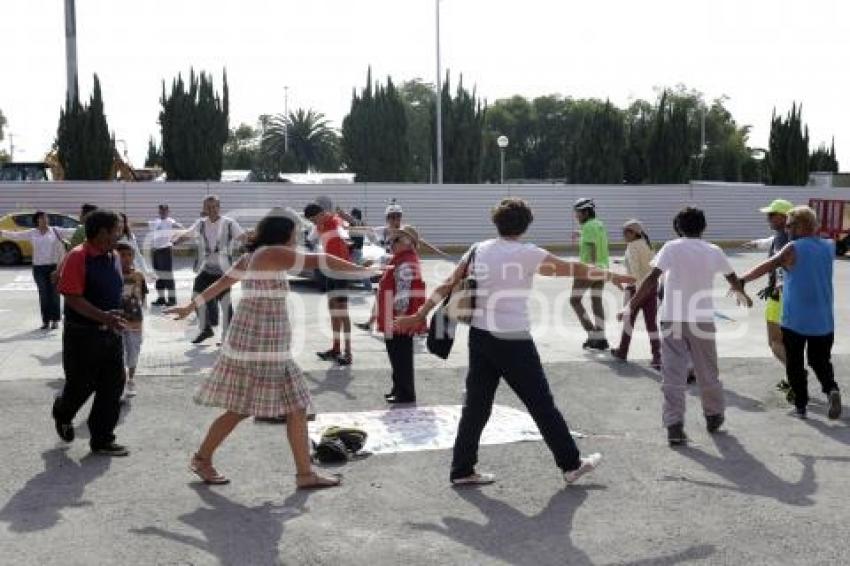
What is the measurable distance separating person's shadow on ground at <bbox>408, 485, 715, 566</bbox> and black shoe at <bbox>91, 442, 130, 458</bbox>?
93.7 inches

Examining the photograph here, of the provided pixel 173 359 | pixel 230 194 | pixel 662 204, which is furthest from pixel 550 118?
pixel 173 359

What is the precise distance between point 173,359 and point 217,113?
2654 centimetres

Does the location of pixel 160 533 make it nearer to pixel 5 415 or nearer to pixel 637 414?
pixel 5 415

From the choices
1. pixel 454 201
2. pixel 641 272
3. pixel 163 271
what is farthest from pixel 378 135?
pixel 641 272

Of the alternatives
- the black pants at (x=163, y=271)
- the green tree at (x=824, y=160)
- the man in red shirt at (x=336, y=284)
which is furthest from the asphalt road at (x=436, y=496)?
the green tree at (x=824, y=160)

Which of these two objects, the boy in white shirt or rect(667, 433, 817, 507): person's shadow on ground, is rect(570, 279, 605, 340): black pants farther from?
rect(667, 433, 817, 507): person's shadow on ground

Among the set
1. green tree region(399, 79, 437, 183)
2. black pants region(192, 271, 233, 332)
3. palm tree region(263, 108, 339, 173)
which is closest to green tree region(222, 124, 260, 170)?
palm tree region(263, 108, 339, 173)

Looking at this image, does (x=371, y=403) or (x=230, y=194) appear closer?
(x=371, y=403)

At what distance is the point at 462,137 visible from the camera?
1742 inches

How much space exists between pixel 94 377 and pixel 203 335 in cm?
502

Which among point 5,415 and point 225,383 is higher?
point 225,383

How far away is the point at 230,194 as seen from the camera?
96.3 feet

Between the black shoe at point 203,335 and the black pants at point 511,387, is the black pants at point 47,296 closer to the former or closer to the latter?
the black shoe at point 203,335

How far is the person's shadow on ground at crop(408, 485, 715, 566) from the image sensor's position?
4.75 metres
